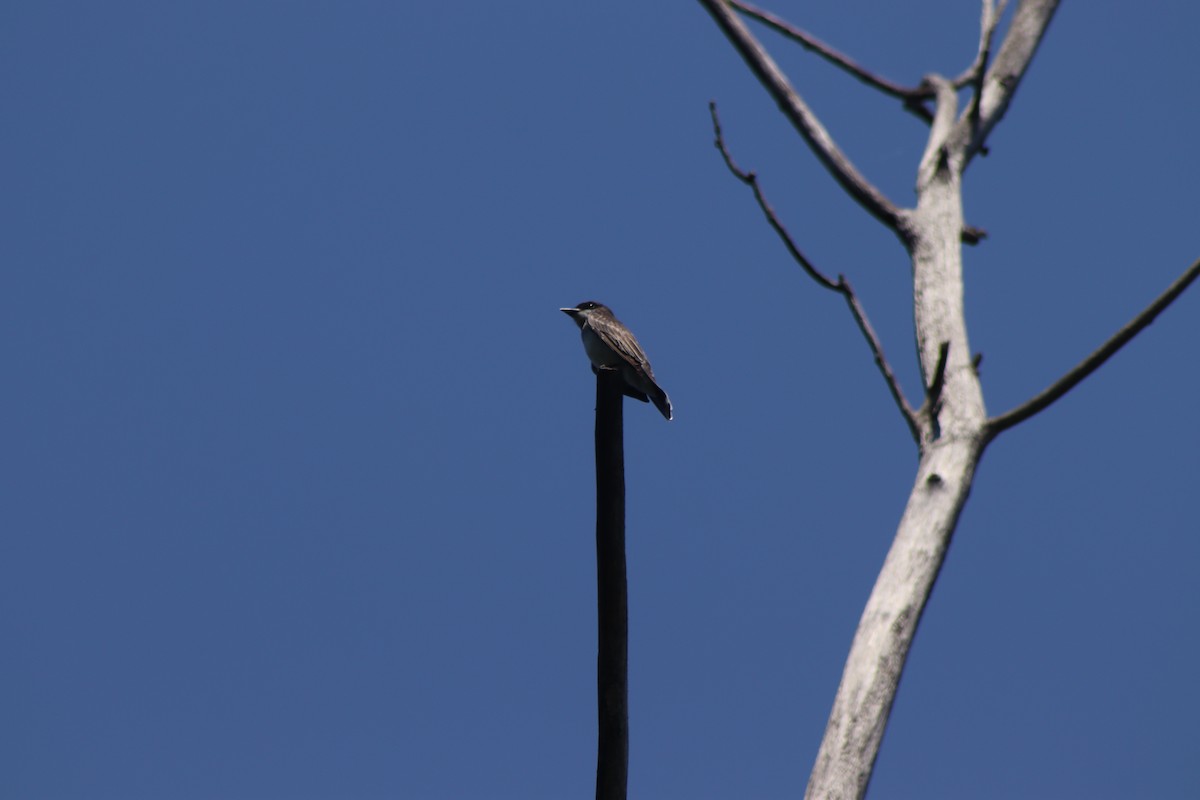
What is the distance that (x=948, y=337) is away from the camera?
3.69 m

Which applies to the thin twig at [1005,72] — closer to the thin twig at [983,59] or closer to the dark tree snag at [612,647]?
the thin twig at [983,59]

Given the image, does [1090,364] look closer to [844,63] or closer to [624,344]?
[844,63]

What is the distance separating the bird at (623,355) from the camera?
30.4ft

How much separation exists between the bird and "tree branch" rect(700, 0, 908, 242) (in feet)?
15.3

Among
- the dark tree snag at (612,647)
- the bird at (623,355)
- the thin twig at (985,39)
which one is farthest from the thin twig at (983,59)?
the bird at (623,355)

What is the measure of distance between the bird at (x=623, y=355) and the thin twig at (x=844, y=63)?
4498 mm

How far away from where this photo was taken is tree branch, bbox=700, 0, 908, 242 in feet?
13.5

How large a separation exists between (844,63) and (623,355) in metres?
4.93

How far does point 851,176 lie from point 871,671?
1956 millimetres

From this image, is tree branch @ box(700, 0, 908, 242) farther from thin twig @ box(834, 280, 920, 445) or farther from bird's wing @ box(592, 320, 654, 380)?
bird's wing @ box(592, 320, 654, 380)

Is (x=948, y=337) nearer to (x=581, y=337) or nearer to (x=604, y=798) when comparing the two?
(x=604, y=798)

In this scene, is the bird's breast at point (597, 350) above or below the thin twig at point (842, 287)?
above

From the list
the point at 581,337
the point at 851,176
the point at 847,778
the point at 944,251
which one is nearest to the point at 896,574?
the point at 847,778

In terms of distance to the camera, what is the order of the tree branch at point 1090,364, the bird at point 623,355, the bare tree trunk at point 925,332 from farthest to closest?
the bird at point 623,355 < the tree branch at point 1090,364 < the bare tree trunk at point 925,332
